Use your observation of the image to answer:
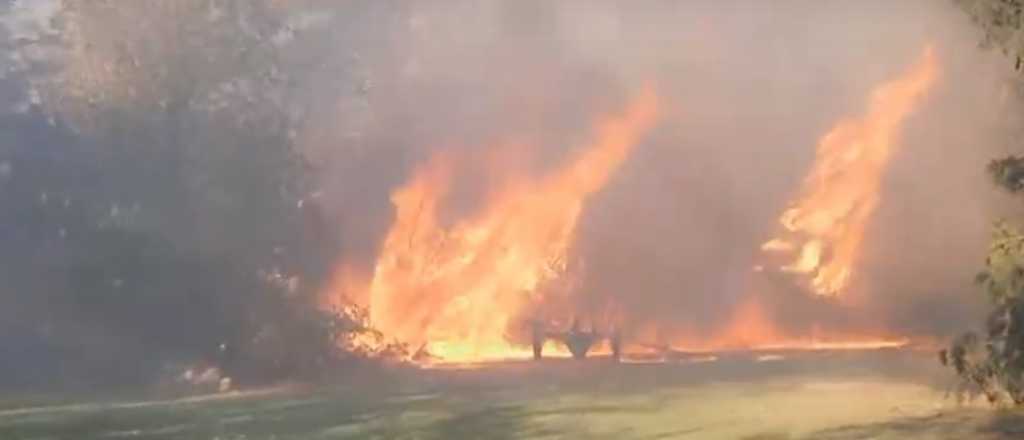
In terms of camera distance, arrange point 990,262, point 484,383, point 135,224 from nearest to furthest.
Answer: point 990,262 → point 484,383 → point 135,224

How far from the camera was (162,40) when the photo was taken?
29547mm

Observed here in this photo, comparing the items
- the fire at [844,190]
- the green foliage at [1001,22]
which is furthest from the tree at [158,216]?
the green foliage at [1001,22]

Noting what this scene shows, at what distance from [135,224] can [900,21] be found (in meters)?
16.8

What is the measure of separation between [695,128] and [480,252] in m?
5.60

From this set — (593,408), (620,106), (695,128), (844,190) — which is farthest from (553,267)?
(593,408)

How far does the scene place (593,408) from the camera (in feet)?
72.0

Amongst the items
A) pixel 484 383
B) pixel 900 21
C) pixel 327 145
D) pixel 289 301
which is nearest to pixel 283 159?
pixel 327 145

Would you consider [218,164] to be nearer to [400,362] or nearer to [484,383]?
[400,362]

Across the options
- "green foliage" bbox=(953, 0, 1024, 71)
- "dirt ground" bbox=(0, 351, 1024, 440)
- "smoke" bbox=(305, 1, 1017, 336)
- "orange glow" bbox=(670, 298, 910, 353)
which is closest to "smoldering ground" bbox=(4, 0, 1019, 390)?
"smoke" bbox=(305, 1, 1017, 336)

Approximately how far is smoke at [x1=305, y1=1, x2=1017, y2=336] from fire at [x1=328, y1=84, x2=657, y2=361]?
353mm

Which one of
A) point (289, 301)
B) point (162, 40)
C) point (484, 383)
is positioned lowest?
point (484, 383)

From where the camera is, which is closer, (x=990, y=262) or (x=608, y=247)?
(x=990, y=262)

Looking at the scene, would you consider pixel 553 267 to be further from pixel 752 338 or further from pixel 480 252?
pixel 752 338

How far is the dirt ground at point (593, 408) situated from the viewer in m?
19.6
